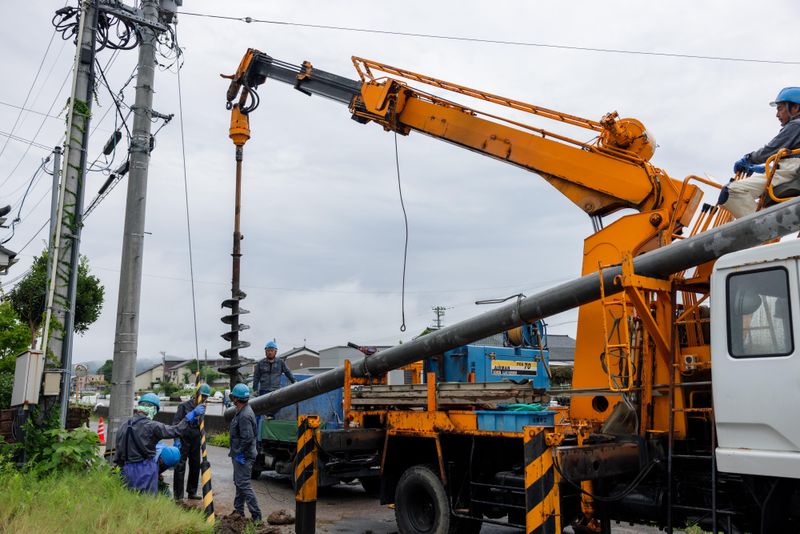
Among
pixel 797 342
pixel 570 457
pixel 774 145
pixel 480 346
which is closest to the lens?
pixel 797 342

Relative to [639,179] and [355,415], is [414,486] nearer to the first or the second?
[355,415]

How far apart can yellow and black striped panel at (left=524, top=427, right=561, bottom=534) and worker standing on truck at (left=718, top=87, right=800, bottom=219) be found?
8.78 feet

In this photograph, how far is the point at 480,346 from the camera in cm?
1032

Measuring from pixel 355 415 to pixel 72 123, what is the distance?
5.44 metres

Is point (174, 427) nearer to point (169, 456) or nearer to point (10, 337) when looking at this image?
point (169, 456)

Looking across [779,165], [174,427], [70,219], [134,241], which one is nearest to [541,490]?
[779,165]

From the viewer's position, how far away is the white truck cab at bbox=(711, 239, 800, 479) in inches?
172

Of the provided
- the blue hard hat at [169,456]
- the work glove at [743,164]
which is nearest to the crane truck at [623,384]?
the work glove at [743,164]

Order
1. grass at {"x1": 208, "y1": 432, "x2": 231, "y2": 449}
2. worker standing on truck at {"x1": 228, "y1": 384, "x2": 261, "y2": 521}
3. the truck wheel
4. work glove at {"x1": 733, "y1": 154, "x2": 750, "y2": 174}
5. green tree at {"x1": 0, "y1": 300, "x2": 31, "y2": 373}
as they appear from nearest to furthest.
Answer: work glove at {"x1": 733, "y1": 154, "x2": 750, "y2": 174} → the truck wheel → worker standing on truck at {"x1": 228, "y1": 384, "x2": 261, "y2": 521} → green tree at {"x1": 0, "y1": 300, "x2": 31, "y2": 373} → grass at {"x1": 208, "y1": 432, "x2": 231, "y2": 449}

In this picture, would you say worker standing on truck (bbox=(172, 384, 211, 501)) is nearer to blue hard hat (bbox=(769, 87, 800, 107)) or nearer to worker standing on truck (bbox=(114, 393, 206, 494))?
worker standing on truck (bbox=(114, 393, 206, 494))

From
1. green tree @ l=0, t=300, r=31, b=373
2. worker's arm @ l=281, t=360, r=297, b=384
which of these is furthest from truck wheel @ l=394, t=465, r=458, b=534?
green tree @ l=0, t=300, r=31, b=373

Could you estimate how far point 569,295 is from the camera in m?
6.79

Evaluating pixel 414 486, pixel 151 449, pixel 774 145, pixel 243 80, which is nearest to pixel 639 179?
pixel 774 145

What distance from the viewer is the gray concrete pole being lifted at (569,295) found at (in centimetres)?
520
